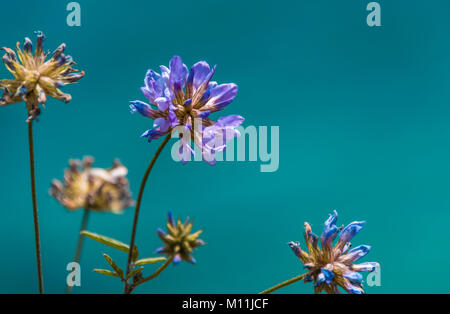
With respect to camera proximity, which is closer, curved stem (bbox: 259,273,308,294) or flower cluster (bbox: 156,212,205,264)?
flower cluster (bbox: 156,212,205,264)

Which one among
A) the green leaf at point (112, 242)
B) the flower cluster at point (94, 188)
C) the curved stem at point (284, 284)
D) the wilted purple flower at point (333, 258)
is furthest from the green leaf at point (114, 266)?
the flower cluster at point (94, 188)

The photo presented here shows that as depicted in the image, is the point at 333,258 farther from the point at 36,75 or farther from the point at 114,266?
the point at 36,75

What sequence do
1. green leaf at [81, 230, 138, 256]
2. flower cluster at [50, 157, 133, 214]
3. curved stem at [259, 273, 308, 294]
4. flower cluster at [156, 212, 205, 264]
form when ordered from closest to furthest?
1. flower cluster at [156, 212, 205, 264]
2. curved stem at [259, 273, 308, 294]
3. green leaf at [81, 230, 138, 256]
4. flower cluster at [50, 157, 133, 214]

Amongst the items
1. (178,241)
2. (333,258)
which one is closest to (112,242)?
(178,241)

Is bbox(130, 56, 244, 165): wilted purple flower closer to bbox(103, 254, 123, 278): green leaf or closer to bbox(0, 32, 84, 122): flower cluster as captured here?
bbox(0, 32, 84, 122): flower cluster

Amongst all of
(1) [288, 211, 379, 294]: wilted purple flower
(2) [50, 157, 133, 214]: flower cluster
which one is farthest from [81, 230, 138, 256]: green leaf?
(2) [50, 157, 133, 214]: flower cluster
